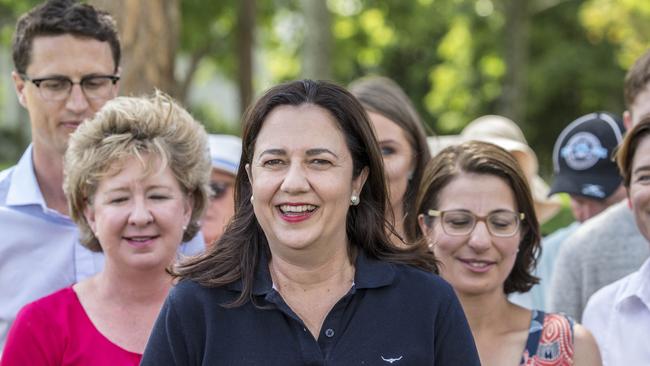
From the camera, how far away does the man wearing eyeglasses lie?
4.66m

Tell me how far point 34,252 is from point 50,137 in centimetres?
59

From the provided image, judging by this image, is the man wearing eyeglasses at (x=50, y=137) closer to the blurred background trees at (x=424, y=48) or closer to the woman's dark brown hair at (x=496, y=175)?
the woman's dark brown hair at (x=496, y=175)

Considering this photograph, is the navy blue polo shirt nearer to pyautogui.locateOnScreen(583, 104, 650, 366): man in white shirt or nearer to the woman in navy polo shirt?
the woman in navy polo shirt

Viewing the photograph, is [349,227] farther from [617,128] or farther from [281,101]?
[617,128]

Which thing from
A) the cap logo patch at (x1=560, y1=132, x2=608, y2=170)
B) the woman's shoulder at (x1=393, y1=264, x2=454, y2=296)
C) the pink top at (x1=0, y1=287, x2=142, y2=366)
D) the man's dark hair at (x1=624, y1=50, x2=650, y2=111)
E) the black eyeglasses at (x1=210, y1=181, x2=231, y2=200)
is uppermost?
the man's dark hair at (x1=624, y1=50, x2=650, y2=111)

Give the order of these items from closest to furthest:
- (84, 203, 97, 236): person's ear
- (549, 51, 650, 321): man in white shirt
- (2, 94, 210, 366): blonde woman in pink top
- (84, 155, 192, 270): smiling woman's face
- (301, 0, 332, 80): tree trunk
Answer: (2, 94, 210, 366): blonde woman in pink top → (84, 155, 192, 270): smiling woman's face → (84, 203, 97, 236): person's ear → (549, 51, 650, 321): man in white shirt → (301, 0, 332, 80): tree trunk

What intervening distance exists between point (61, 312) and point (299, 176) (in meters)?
1.27

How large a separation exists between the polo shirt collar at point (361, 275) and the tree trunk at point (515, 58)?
65.2 feet

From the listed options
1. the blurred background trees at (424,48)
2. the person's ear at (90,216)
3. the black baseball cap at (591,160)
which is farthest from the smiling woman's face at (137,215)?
the blurred background trees at (424,48)

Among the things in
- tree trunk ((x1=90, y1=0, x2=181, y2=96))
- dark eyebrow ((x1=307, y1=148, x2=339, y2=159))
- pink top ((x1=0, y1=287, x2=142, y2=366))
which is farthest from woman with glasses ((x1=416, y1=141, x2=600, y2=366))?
tree trunk ((x1=90, y1=0, x2=181, y2=96))

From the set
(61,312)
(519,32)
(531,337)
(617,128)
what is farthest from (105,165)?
(519,32)

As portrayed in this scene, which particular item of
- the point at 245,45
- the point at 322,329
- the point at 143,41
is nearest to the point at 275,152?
the point at 322,329

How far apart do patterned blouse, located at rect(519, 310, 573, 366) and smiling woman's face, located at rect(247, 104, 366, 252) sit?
1227mm

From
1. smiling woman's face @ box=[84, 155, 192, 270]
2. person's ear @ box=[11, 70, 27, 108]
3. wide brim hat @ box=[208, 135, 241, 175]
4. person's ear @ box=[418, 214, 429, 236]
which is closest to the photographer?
smiling woman's face @ box=[84, 155, 192, 270]
